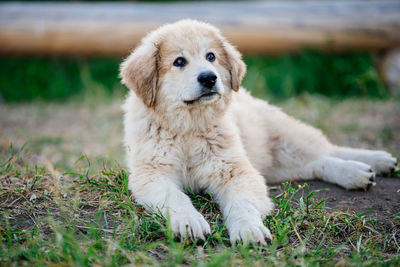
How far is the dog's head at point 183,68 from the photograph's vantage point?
2.96m

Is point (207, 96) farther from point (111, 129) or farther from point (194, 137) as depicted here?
point (111, 129)

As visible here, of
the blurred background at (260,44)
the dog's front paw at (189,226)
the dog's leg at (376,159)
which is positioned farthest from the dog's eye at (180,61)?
Answer: the blurred background at (260,44)

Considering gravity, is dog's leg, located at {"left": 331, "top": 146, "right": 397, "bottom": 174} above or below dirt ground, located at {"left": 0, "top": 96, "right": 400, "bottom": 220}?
above

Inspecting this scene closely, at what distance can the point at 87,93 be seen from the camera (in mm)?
7723

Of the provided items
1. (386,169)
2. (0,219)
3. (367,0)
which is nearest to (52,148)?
(0,219)

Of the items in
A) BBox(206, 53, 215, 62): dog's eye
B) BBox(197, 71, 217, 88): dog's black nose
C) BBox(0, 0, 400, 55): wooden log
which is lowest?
BBox(197, 71, 217, 88): dog's black nose

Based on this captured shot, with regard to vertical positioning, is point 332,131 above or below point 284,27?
below

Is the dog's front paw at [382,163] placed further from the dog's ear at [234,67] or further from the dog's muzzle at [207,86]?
the dog's muzzle at [207,86]

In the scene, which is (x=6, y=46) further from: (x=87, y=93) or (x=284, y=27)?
(x=284, y=27)

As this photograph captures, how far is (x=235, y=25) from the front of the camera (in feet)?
23.6

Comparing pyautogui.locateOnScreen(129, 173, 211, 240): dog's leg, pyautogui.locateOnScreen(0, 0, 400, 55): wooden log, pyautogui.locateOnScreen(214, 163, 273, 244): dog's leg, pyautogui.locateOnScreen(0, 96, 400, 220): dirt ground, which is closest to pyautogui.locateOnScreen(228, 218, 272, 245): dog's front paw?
pyautogui.locateOnScreen(214, 163, 273, 244): dog's leg

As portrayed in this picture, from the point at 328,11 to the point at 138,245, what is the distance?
662 cm

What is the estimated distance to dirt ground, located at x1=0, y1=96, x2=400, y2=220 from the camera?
140 inches

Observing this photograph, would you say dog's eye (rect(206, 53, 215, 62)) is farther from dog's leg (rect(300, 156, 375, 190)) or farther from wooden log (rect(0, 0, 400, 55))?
wooden log (rect(0, 0, 400, 55))
